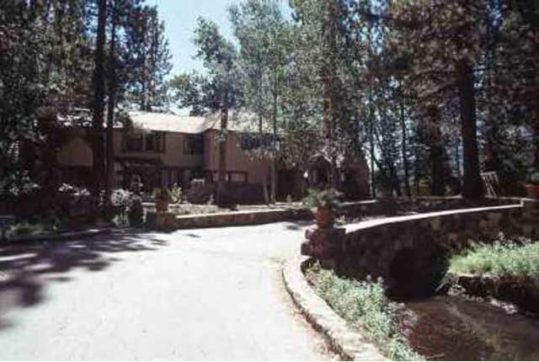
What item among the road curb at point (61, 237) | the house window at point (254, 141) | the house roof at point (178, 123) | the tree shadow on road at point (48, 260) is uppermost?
the house roof at point (178, 123)

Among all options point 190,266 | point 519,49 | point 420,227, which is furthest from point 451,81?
point 190,266

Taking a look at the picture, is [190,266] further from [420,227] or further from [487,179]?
[487,179]

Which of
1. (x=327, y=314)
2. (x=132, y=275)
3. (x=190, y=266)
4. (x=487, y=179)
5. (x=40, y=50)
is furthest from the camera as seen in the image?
(x=487, y=179)

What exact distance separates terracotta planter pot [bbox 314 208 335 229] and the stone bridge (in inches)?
5.2

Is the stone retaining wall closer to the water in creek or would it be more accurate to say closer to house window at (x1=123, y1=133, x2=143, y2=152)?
the water in creek

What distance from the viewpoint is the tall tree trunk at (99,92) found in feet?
93.6

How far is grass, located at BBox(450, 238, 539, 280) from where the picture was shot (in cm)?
1385

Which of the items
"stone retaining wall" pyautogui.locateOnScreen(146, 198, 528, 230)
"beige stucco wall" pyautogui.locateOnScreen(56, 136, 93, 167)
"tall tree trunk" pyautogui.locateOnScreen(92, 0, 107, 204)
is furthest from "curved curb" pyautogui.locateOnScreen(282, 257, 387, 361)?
"beige stucco wall" pyautogui.locateOnScreen(56, 136, 93, 167)

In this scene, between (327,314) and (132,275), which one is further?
(132,275)

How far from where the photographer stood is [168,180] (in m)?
46.6

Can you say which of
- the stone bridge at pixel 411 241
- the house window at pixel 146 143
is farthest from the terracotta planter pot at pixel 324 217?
the house window at pixel 146 143

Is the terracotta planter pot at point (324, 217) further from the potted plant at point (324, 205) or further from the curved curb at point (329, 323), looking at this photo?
the curved curb at point (329, 323)

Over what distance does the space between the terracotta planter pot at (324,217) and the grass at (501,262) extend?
385cm

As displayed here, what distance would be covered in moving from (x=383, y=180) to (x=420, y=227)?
89.2 feet
